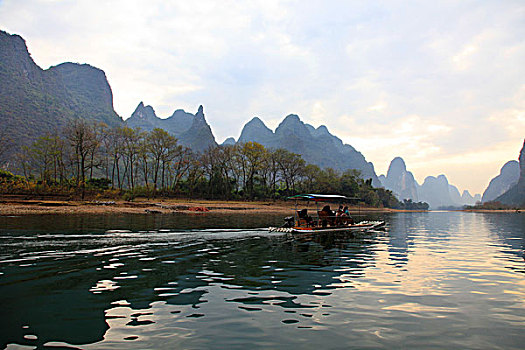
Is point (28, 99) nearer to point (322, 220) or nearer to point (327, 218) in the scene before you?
point (327, 218)

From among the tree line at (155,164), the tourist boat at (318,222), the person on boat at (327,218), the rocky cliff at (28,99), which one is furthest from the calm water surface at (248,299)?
the rocky cliff at (28,99)

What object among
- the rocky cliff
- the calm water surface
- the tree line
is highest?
the rocky cliff

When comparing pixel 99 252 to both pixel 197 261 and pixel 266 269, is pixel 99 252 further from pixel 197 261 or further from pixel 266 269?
pixel 266 269

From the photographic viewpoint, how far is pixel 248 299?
8.07 metres

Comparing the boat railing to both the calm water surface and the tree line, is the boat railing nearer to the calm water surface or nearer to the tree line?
the calm water surface

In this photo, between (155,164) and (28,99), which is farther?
(28,99)

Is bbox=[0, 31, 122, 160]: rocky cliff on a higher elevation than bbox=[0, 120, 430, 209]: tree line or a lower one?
higher

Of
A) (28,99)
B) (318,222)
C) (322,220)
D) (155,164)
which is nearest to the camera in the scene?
A: (322,220)

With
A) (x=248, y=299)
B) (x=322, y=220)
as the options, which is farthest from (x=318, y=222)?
(x=248, y=299)

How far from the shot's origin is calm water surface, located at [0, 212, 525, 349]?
19.1 feet

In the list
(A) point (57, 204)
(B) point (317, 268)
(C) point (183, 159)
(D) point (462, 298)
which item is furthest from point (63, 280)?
(C) point (183, 159)

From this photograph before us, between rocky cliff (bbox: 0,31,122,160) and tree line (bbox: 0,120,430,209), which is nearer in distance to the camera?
tree line (bbox: 0,120,430,209)

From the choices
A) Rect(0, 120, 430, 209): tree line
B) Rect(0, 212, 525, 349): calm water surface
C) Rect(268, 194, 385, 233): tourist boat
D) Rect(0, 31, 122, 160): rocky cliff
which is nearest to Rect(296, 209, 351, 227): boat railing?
Rect(268, 194, 385, 233): tourist boat

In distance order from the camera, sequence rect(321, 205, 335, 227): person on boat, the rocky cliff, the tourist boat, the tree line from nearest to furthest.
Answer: the tourist boat → rect(321, 205, 335, 227): person on boat → the tree line → the rocky cliff
